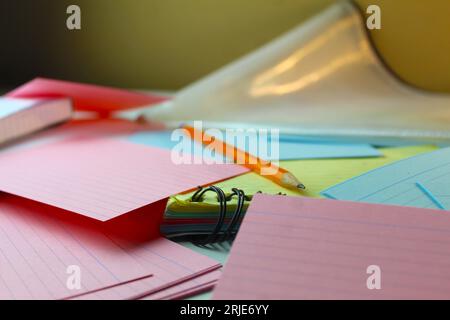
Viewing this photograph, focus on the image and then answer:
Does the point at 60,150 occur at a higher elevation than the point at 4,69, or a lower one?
lower

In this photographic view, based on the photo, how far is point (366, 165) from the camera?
621 millimetres

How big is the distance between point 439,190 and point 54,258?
33 cm

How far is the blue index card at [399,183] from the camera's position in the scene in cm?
48

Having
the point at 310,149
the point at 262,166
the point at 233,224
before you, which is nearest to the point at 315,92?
the point at 310,149

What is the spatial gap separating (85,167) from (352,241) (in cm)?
34

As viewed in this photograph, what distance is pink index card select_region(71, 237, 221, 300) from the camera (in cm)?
39

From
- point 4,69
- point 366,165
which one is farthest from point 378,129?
point 4,69

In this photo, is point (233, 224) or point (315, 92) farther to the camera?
point (315, 92)

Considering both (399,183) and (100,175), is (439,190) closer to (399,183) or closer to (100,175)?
(399,183)

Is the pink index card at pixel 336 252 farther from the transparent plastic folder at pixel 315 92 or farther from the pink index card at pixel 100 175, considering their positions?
the transparent plastic folder at pixel 315 92

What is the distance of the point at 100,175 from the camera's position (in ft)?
1.95

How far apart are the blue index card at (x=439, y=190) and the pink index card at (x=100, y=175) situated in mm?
188
